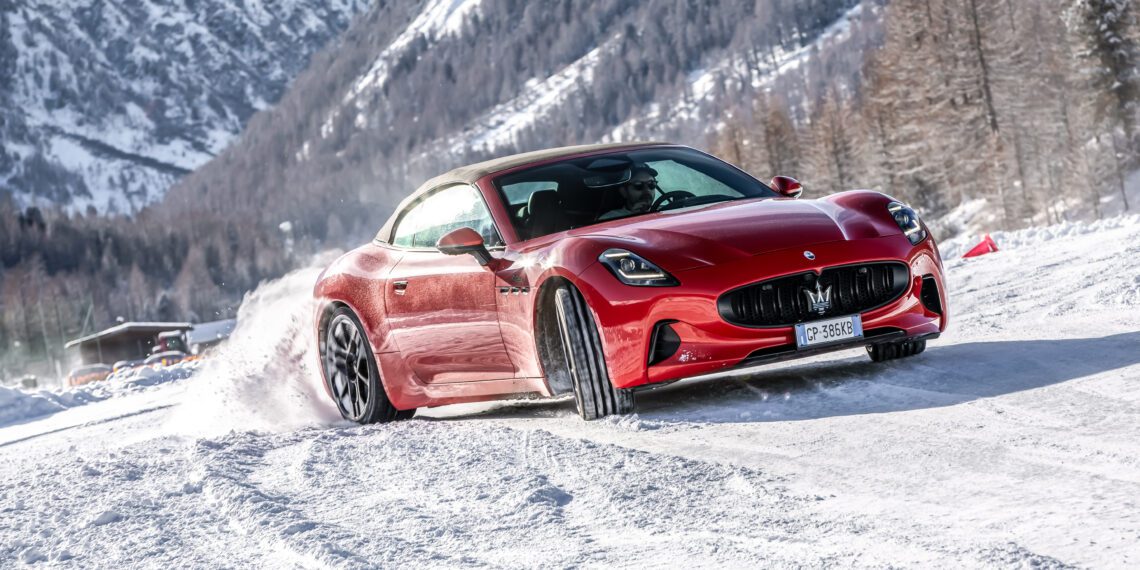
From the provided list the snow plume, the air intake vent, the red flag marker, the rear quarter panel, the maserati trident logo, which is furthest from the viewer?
the red flag marker

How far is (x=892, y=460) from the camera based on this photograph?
4.22 metres

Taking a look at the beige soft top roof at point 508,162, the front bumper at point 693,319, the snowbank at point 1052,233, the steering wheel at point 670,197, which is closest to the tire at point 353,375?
the beige soft top roof at point 508,162

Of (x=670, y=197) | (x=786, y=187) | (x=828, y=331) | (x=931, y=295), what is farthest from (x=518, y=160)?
(x=931, y=295)

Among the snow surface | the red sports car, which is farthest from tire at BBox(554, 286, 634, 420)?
the snow surface

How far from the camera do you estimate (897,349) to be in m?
6.51

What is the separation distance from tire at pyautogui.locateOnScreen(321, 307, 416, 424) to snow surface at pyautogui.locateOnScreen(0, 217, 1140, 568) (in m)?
0.18

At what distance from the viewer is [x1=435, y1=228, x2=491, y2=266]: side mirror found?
627 centimetres

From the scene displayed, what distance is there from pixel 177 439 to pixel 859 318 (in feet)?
12.2

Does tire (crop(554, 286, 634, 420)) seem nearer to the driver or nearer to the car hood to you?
the car hood

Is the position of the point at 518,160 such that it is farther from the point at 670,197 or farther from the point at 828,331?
the point at 828,331

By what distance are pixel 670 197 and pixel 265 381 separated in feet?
10.4

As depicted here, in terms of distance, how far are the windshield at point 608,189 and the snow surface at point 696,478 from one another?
0.95 meters

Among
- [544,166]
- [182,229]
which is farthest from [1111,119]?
[182,229]

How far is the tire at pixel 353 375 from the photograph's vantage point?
7367 millimetres
